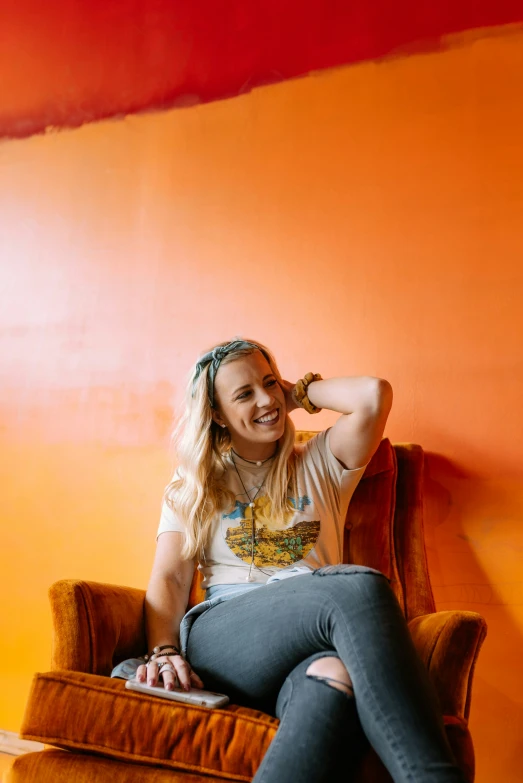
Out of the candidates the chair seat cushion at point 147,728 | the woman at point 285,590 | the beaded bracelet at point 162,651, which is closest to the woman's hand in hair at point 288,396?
the woman at point 285,590

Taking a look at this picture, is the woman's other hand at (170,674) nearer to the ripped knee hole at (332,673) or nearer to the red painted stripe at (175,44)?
the ripped knee hole at (332,673)

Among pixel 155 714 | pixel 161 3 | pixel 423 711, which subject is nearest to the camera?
pixel 423 711

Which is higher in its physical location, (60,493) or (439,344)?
(439,344)

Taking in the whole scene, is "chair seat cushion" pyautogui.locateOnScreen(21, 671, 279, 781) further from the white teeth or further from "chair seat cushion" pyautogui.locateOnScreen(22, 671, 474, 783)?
the white teeth

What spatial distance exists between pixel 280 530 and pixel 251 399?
12.0 inches

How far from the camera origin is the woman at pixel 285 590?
1.03 meters

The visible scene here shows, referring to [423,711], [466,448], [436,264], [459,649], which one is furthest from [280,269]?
[423,711]

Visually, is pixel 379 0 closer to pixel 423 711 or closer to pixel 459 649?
pixel 459 649

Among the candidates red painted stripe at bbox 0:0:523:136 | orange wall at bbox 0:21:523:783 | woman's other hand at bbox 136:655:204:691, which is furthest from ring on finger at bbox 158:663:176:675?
red painted stripe at bbox 0:0:523:136

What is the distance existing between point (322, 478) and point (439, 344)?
0.56 meters

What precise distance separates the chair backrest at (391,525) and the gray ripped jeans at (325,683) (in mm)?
424

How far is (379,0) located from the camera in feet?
6.94

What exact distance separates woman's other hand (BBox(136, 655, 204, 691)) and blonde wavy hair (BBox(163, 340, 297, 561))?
280 millimetres

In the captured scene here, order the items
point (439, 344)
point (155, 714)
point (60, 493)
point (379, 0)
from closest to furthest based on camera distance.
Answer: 1. point (155, 714)
2. point (439, 344)
3. point (379, 0)
4. point (60, 493)
